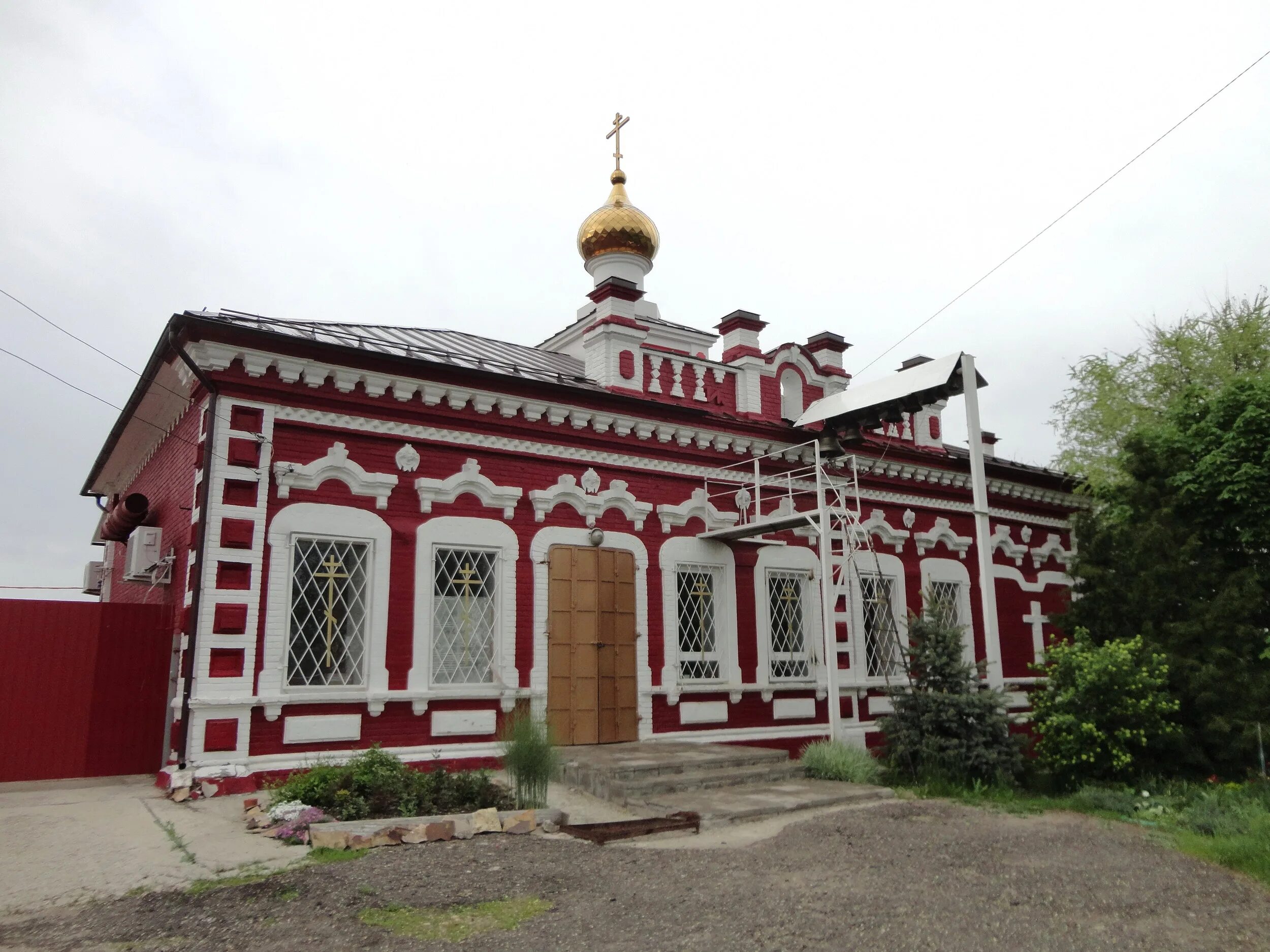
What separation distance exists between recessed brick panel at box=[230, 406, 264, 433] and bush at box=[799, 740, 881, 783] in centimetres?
632

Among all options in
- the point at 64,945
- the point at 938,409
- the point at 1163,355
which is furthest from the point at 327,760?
the point at 1163,355

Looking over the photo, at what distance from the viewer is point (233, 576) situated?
29.4 ft

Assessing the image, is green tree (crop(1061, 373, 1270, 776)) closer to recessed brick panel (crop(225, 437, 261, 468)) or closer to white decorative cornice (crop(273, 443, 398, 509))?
white decorative cornice (crop(273, 443, 398, 509))

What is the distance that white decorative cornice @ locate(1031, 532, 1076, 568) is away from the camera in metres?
16.3

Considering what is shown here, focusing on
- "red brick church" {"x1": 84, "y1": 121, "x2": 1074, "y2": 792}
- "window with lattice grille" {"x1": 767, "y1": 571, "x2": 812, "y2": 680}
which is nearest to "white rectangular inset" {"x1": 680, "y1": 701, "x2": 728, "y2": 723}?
"red brick church" {"x1": 84, "y1": 121, "x2": 1074, "y2": 792}

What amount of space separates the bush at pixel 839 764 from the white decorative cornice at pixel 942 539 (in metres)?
4.90

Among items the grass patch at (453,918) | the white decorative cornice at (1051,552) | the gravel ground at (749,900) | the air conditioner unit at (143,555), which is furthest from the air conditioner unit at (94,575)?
the white decorative cornice at (1051,552)

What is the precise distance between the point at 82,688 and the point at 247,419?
325 cm

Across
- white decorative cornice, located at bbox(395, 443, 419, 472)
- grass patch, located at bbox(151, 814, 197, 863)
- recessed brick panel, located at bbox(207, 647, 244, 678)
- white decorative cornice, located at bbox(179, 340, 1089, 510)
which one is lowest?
grass patch, located at bbox(151, 814, 197, 863)

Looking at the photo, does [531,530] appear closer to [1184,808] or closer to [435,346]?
[435,346]

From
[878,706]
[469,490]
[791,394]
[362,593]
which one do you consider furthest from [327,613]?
[878,706]

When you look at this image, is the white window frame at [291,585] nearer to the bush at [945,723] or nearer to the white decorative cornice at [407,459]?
the white decorative cornice at [407,459]

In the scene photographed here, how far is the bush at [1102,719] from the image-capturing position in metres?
10.1

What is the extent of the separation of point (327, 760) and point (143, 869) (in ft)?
9.20
